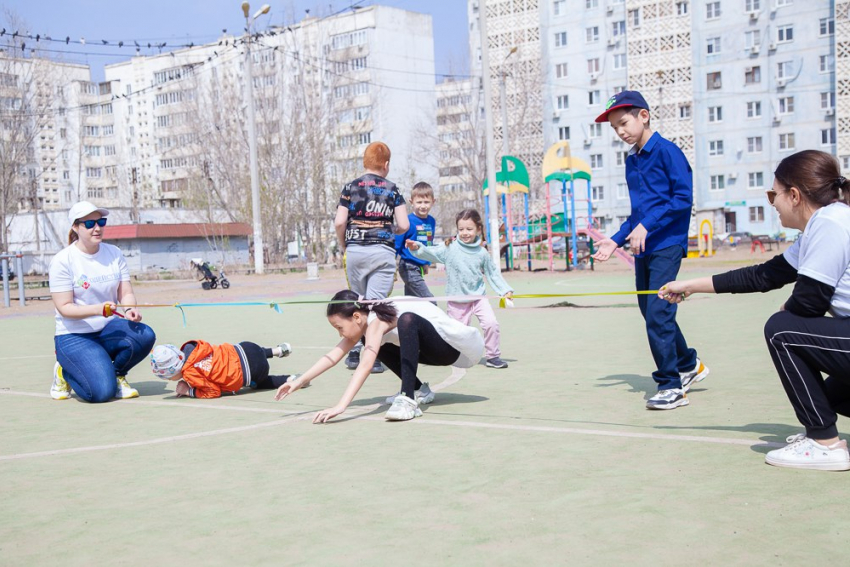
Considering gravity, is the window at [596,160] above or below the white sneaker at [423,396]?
above

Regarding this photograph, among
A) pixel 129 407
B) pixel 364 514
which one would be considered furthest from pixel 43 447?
pixel 364 514

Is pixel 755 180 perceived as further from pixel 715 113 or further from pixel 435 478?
pixel 435 478

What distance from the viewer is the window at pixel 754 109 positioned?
236 feet

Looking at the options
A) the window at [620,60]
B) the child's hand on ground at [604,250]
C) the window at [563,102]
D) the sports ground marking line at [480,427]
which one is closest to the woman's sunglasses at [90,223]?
the sports ground marking line at [480,427]

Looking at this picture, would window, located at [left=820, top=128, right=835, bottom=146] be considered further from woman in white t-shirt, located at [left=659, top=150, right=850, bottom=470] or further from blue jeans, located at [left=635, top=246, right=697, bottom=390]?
woman in white t-shirt, located at [left=659, top=150, right=850, bottom=470]

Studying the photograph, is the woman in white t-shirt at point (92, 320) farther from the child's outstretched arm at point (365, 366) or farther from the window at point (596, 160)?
the window at point (596, 160)

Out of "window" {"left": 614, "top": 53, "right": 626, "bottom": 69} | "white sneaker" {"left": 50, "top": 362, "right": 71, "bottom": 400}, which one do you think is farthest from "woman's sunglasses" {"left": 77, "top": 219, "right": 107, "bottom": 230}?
"window" {"left": 614, "top": 53, "right": 626, "bottom": 69}

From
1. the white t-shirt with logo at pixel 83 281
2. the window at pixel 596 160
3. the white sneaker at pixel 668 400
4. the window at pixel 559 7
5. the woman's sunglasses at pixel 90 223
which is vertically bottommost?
the white sneaker at pixel 668 400

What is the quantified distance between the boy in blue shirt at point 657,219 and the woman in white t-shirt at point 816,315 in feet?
5.62

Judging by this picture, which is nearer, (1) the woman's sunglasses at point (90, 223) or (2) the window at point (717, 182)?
(1) the woman's sunglasses at point (90, 223)

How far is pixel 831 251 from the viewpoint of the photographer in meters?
4.30

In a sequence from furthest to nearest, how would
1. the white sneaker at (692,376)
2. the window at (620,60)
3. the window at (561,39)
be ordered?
the window at (561,39)
the window at (620,60)
the white sneaker at (692,376)

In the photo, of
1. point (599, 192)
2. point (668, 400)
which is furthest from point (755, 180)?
point (668, 400)

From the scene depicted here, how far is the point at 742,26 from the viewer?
71.2 metres
